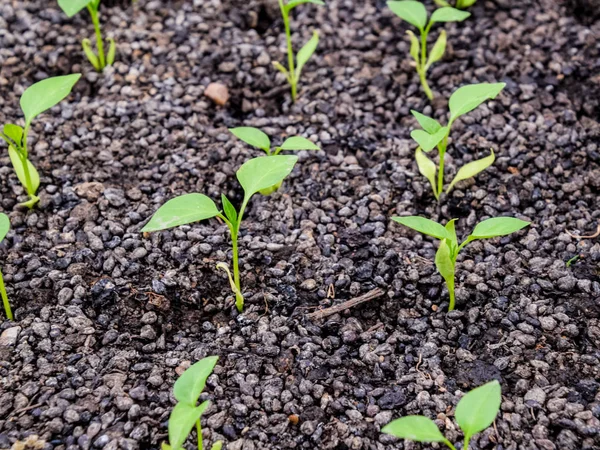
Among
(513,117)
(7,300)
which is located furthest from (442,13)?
(7,300)

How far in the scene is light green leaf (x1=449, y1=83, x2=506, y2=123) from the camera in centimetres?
179

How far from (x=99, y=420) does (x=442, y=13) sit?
155 cm

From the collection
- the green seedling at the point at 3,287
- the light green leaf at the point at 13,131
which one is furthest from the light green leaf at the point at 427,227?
the light green leaf at the point at 13,131

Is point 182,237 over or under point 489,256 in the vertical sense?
over

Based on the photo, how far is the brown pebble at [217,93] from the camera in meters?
2.26

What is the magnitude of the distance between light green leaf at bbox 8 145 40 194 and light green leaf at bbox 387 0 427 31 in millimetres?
1195

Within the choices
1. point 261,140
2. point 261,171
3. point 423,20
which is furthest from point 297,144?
point 423,20

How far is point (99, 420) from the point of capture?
147 centimetres

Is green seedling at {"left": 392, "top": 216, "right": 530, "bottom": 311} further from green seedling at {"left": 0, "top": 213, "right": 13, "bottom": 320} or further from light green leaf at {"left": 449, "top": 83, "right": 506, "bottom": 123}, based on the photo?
green seedling at {"left": 0, "top": 213, "right": 13, "bottom": 320}

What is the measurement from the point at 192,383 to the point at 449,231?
0.72 meters

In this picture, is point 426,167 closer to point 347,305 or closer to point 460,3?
point 347,305

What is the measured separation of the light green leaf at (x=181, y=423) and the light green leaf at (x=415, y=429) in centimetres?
35

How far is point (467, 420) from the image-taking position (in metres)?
1.29

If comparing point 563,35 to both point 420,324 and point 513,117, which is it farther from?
point 420,324
